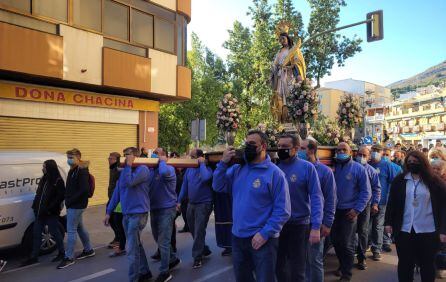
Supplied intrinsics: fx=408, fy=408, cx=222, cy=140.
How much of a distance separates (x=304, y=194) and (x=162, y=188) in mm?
2374

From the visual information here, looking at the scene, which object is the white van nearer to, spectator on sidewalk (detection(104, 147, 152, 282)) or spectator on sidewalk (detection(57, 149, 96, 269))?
spectator on sidewalk (detection(57, 149, 96, 269))

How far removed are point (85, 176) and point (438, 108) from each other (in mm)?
64746

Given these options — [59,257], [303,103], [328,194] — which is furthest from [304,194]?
[59,257]

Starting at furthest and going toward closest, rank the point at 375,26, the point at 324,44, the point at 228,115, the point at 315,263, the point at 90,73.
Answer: the point at 324,44
the point at 90,73
the point at 375,26
the point at 228,115
the point at 315,263

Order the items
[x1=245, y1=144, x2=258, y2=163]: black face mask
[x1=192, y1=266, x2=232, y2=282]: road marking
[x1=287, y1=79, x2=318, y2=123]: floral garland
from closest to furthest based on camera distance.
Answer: [x1=245, y1=144, x2=258, y2=163]: black face mask
[x1=192, y1=266, x2=232, y2=282]: road marking
[x1=287, y1=79, x2=318, y2=123]: floral garland

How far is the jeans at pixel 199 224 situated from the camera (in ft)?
22.3

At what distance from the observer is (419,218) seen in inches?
179

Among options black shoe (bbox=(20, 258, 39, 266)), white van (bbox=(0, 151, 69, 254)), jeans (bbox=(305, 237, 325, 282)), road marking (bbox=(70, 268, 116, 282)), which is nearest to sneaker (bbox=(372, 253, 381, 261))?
jeans (bbox=(305, 237, 325, 282))

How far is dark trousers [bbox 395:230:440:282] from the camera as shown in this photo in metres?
4.51

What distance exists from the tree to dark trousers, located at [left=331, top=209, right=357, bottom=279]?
65.4 feet

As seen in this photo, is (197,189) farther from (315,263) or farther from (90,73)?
(90,73)

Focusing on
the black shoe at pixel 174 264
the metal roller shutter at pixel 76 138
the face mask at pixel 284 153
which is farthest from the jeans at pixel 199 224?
the metal roller shutter at pixel 76 138

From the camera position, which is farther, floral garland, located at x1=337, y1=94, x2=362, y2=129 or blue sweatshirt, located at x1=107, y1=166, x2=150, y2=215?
floral garland, located at x1=337, y1=94, x2=362, y2=129

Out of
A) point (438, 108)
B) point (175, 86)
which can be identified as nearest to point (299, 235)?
point (175, 86)
